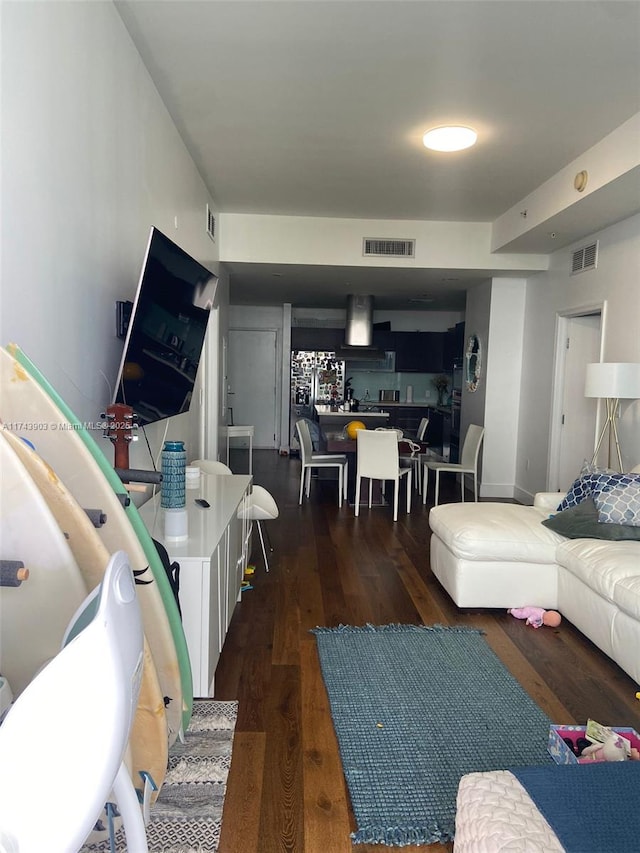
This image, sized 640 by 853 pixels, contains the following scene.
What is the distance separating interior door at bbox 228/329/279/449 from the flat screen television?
22.8 feet

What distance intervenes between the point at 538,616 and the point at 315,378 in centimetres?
741

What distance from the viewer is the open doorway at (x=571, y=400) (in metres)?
5.65

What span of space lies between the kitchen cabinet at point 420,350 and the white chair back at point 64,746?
978 cm

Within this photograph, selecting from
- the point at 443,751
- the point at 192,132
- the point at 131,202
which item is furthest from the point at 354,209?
the point at 443,751

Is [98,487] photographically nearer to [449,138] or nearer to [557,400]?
[449,138]

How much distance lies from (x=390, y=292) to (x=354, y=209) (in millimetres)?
3057

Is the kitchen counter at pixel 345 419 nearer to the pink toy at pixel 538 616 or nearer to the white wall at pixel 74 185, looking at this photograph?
the pink toy at pixel 538 616

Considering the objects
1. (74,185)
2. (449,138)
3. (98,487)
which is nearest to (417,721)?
(98,487)

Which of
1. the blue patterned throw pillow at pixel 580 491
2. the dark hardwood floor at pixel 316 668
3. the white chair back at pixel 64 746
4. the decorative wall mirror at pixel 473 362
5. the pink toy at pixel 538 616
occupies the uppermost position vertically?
the decorative wall mirror at pixel 473 362

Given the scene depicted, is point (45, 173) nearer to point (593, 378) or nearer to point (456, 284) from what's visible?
point (593, 378)

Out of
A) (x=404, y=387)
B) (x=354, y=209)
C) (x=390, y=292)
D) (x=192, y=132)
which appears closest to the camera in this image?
(x=192, y=132)

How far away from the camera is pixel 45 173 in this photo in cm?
190

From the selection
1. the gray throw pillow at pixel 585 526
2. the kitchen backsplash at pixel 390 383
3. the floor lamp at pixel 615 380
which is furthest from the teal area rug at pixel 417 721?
the kitchen backsplash at pixel 390 383

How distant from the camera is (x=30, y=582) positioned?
1.25 meters
